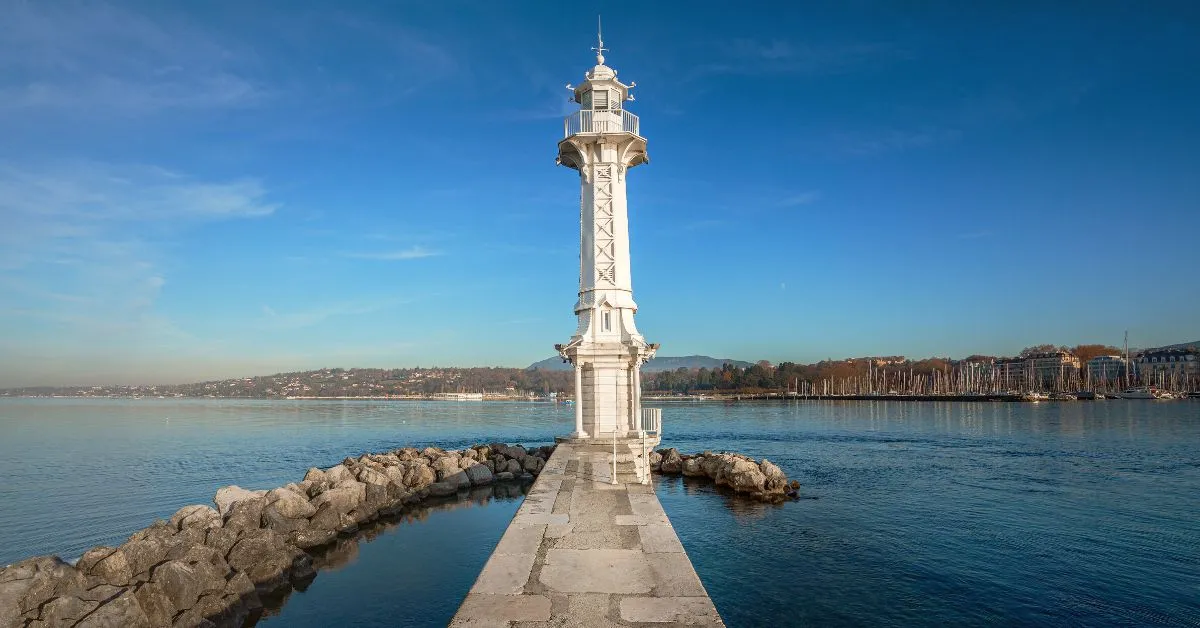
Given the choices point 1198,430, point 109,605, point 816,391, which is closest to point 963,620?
point 109,605

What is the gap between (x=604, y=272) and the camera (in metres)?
21.5

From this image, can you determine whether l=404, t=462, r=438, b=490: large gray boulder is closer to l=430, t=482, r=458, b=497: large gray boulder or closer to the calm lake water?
l=430, t=482, r=458, b=497: large gray boulder

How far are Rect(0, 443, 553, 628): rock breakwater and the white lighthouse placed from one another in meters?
5.66

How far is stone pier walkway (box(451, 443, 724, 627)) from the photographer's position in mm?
6320

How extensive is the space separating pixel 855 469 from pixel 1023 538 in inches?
554

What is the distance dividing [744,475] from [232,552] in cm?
1488

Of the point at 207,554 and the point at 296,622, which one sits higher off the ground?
the point at 207,554

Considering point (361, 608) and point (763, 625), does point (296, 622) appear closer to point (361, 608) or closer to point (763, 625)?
point (361, 608)

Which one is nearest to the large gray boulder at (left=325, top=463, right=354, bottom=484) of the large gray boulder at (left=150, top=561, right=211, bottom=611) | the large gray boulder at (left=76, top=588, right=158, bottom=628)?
the large gray boulder at (left=150, top=561, right=211, bottom=611)

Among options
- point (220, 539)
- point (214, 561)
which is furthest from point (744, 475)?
point (214, 561)

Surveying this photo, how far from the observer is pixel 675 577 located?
7.38 meters

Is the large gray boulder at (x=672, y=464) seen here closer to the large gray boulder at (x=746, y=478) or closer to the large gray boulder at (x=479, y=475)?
the large gray boulder at (x=746, y=478)

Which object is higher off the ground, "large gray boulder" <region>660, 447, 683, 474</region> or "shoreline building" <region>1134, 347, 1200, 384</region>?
"shoreline building" <region>1134, 347, 1200, 384</region>

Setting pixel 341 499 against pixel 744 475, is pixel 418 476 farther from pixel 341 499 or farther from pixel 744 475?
pixel 744 475
